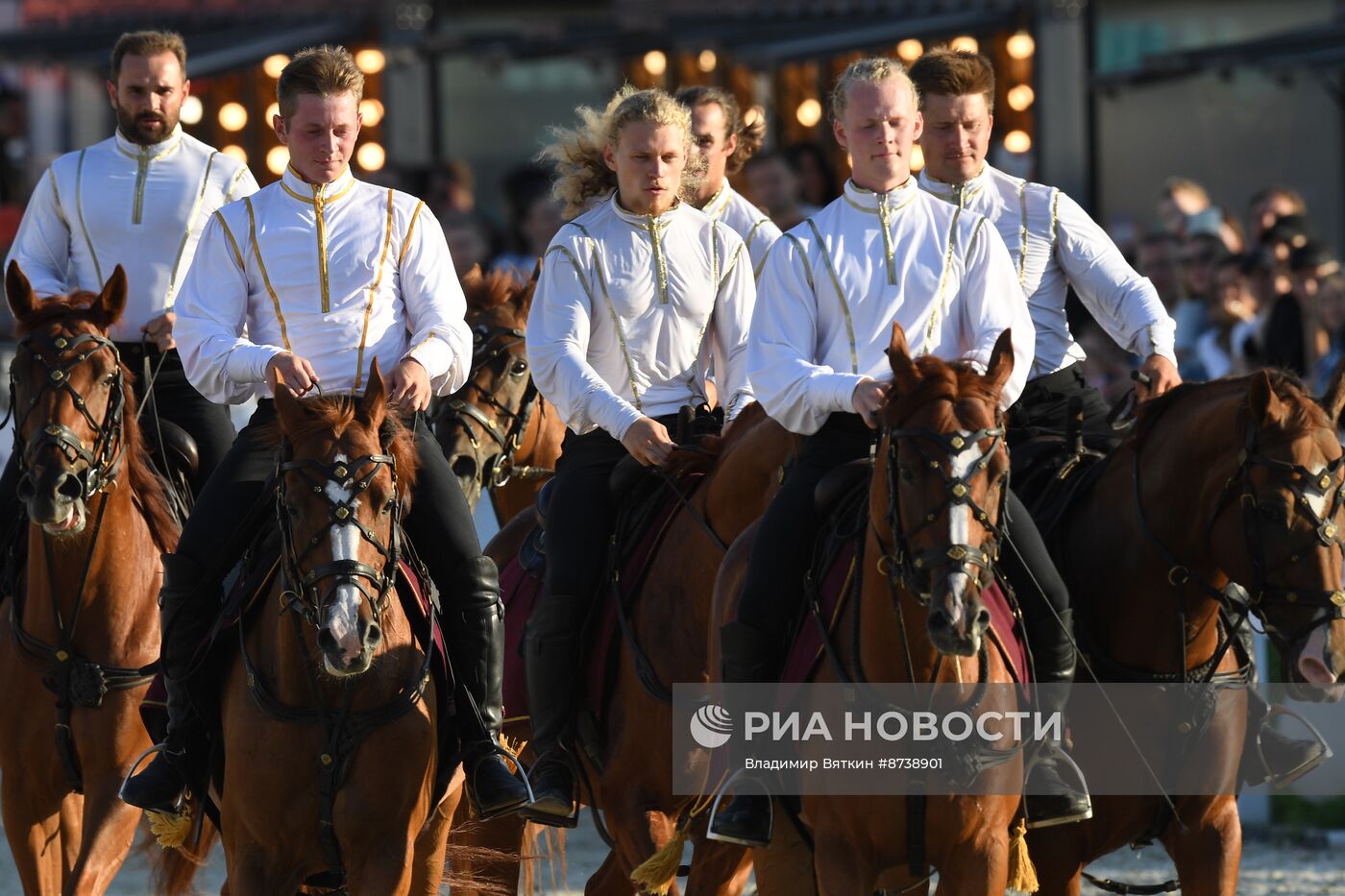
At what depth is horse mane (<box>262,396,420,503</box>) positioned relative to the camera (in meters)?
6.23

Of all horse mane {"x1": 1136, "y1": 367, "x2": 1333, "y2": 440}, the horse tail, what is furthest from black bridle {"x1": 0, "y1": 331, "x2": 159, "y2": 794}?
horse mane {"x1": 1136, "y1": 367, "x2": 1333, "y2": 440}

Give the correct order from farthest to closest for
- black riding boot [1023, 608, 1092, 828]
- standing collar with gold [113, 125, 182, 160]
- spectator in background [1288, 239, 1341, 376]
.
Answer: spectator in background [1288, 239, 1341, 376] < standing collar with gold [113, 125, 182, 160] < black riding boot [1023, 608, 1092, 828]

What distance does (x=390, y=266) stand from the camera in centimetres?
705

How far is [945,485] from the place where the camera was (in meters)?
5.86

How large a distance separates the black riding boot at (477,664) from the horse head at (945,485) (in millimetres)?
1357

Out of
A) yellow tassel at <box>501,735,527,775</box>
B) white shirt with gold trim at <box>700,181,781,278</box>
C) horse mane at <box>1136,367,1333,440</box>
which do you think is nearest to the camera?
yellow tassel at <box>501,735,527,775</box>

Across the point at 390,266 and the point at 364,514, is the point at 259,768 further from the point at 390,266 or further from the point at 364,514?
the point at 390,266

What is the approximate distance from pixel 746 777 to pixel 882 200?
5.73ft

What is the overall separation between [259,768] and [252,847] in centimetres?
22

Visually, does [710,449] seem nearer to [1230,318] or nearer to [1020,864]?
[1020,864]

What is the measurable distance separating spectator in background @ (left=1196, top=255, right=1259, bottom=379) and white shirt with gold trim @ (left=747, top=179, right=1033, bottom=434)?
6.32 metres

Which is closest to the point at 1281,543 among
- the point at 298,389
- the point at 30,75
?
the point at 298,389

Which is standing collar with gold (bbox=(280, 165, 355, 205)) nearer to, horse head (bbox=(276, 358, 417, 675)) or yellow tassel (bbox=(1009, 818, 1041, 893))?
horse head (bbox=(276, 358, 417, 675))

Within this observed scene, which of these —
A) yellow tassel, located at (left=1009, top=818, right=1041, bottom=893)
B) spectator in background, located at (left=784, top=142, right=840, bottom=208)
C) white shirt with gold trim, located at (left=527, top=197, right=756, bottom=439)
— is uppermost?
spectator in background, located at (left=784, top=142, right=840, bottom=208)
